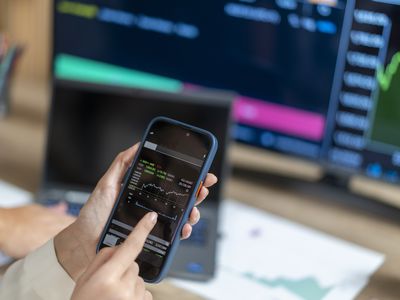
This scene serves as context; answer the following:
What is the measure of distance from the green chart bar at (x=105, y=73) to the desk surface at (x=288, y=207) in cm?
16

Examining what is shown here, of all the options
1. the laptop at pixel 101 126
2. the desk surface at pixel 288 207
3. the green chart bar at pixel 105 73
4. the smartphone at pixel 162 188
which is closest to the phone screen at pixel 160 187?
the smartphone at pixel 162 188

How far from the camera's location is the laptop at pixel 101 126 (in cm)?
114

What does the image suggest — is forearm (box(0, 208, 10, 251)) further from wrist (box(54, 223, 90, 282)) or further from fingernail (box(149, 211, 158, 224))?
fingernail (box(149, 211, 158, 224))

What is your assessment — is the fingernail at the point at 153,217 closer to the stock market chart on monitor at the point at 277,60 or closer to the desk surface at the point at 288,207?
the desk surface at the point at 288,207

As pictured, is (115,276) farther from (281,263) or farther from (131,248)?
(281,263)

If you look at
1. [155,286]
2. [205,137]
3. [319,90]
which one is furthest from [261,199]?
[205,137]

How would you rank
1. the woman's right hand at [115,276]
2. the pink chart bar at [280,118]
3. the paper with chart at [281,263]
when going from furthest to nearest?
the pink chart bar at [280,118], the paper with chart at [281,263], the woman's right hand at [115,276]

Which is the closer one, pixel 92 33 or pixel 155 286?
pixel 155 286

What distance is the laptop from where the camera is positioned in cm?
114

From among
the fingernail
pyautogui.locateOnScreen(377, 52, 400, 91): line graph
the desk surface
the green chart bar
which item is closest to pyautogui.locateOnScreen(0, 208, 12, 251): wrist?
the desk surface

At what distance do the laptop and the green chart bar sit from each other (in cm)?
25

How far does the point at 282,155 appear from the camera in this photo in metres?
1.33

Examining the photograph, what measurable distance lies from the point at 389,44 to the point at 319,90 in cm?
17

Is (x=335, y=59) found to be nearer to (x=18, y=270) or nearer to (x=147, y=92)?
(x=147, y=92)
